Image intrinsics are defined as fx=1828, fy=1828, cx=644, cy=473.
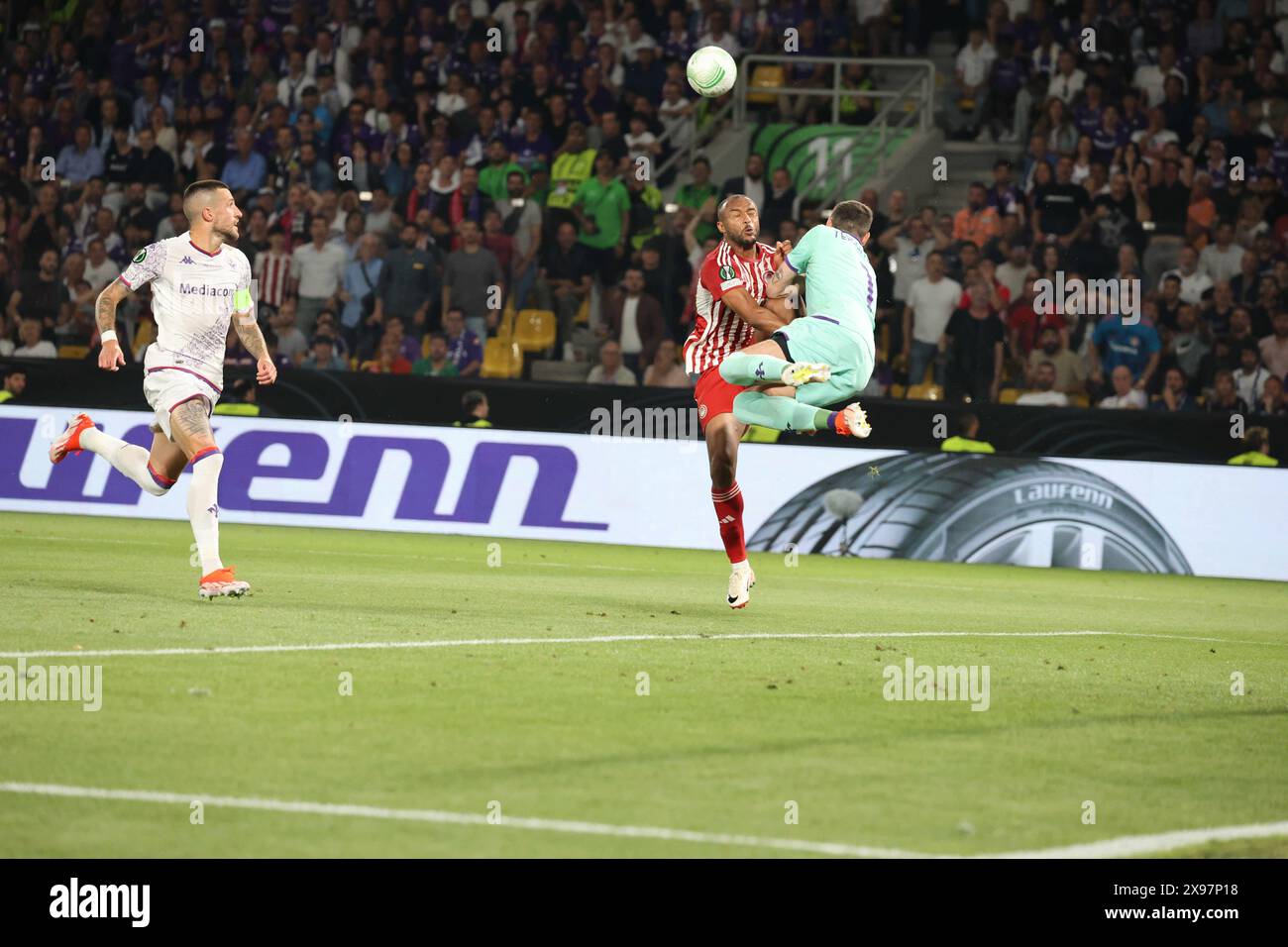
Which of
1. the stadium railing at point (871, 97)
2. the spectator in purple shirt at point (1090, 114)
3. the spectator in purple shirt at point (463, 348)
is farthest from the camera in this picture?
the stadium railing at point (871, 97)

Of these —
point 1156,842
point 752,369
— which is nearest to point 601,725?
point 1156,842

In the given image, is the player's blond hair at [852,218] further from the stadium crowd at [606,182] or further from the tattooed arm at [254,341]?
the stadium crowd at [606,182]

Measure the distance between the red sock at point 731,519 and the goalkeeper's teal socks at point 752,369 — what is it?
92cm

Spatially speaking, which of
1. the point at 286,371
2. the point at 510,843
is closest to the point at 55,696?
the point at 510,843

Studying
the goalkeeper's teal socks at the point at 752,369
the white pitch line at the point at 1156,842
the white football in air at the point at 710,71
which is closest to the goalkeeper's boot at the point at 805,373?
the goalkeeper's teal socks at the point at 752,369

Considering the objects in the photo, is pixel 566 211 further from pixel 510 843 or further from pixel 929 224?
pixel 510 843

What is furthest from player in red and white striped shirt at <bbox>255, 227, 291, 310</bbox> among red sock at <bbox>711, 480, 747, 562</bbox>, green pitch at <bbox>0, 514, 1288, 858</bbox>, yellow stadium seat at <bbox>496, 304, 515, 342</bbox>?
red sock at <bbox>711, 480, 747, 562</bbox>

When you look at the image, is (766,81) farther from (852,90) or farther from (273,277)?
(273,277)

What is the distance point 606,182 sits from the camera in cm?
2255

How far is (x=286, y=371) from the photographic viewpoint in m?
20.7

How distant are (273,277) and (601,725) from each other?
55.4 ft

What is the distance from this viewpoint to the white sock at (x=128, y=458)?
11797 millimetres

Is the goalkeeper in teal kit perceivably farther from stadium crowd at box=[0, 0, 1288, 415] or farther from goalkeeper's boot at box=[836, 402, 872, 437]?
stadium crowd at box=[0, 0, 1288, 415]
